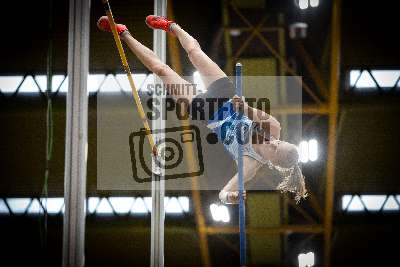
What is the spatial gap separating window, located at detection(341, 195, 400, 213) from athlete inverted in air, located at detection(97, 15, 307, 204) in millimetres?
3488

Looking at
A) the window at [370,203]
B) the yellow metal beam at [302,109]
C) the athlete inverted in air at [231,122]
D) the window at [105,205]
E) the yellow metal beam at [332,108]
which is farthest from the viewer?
the window at [105,205]

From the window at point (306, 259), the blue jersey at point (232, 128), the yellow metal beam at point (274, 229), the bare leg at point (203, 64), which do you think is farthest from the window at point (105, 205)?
the bare leg at point (203, 64)

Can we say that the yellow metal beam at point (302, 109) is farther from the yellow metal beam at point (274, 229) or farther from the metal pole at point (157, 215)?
the metal pole at point (157, 215)

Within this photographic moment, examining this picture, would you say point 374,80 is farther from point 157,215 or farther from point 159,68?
point 157,215

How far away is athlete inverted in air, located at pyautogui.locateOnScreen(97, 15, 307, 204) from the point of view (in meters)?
2.94

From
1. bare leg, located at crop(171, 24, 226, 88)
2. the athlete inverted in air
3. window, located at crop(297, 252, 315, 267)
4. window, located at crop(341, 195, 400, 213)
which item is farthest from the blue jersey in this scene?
window, located at crop(341, 195, 400, 213)

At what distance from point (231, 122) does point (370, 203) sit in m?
4.08

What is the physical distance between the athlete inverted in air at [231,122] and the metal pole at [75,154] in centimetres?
36

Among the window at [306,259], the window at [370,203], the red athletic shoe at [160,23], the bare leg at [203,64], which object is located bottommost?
the window at [306,259]

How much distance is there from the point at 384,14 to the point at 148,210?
4.48m

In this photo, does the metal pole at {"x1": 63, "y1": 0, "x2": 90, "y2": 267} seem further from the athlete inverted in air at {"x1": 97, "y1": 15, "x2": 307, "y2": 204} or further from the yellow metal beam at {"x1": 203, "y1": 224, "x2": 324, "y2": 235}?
the yellow metal beam at {"x1": 203, "y1": 224, "x2": 324, "y2": 235}

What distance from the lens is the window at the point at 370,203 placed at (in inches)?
239

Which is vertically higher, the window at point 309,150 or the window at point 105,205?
the window at point 309,150

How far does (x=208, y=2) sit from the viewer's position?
590 centimetres
